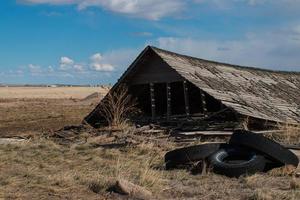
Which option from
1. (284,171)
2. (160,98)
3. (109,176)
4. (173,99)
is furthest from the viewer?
(173,99)

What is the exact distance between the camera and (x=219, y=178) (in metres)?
10.4

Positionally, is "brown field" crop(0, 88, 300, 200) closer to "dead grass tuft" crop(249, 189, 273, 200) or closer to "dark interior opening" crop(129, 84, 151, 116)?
"dead grass tuft" crop(249, 189, 273, 200)

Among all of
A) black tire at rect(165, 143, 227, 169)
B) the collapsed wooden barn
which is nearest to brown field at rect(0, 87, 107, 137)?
the collapsed wooden barn

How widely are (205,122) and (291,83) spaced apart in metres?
9.18

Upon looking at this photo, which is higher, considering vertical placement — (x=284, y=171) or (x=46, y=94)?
(x=284, y=171)

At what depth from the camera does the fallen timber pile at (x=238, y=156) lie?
35.2 feet

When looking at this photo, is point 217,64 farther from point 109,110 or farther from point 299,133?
point 299,133

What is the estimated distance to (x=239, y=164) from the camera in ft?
35.3

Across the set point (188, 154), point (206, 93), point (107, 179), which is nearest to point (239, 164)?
point (188, 154)

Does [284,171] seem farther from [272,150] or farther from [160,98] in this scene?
[160,98]

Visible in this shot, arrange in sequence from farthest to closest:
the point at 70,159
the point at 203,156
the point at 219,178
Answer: the point at 70,159
the point at 203,156
the point at 219,178

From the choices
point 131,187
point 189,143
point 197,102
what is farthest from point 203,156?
point 197,102

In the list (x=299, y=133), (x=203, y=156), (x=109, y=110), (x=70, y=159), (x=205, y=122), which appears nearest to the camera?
(x=203, y=156)

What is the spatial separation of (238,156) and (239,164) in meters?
1.00
